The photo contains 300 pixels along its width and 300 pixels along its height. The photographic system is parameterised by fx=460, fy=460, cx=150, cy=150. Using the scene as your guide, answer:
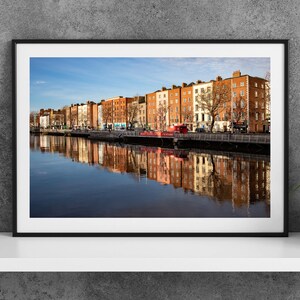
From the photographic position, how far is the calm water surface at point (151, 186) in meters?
1.72

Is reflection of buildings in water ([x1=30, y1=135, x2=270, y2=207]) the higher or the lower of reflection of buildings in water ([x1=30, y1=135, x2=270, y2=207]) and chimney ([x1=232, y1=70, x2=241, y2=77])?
the lower

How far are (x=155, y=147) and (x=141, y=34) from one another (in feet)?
1.42

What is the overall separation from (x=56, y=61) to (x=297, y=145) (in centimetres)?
97

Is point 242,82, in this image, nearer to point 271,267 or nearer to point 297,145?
point 297,145

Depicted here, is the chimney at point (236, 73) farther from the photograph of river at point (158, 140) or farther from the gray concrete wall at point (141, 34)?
the gray concrete wall at point (141, 34)

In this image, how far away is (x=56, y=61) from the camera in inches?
68.4

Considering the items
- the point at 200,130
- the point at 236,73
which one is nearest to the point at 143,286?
the point at 200,130

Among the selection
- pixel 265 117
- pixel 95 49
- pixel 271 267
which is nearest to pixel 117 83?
pixel 95 49

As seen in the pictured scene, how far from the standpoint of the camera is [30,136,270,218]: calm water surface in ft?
5.63

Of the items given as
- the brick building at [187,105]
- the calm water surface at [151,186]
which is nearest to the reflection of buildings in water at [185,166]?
the calm water surface at [151,186]

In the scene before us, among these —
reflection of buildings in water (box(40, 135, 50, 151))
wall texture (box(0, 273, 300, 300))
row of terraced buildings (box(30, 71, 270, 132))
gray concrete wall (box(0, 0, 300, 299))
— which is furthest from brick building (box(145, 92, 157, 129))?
wall texture (box(0, 273, 300, 300))

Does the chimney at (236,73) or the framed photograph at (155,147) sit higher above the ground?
the chimney at (236,73)

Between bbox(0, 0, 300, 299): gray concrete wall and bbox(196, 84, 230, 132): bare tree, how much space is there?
20 cm

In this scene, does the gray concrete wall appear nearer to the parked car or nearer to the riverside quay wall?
the riverside quay wall
